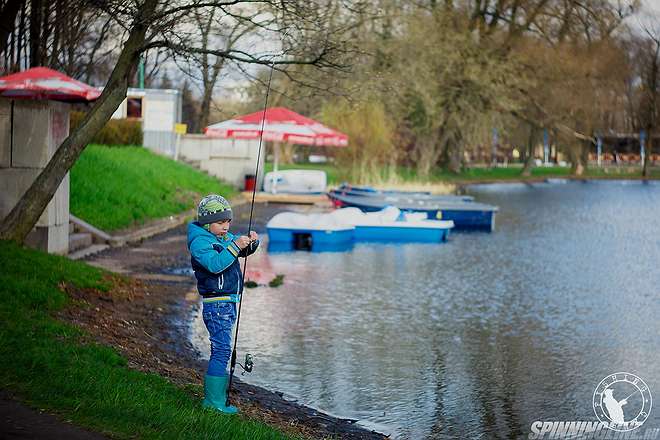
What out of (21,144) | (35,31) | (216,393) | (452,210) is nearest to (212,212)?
(216,393)

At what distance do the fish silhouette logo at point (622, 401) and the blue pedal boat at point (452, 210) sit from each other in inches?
823

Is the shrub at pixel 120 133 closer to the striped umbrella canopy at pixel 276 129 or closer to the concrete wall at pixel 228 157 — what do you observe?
the concrete wall at pixel 228 157

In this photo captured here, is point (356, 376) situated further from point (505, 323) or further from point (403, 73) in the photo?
point (403, 73)

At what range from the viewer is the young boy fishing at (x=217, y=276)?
802cm

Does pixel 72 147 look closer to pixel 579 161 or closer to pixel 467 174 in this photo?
pixel 467 174

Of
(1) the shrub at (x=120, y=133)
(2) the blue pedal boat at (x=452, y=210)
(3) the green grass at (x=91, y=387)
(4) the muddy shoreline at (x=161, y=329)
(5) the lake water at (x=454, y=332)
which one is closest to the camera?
(3) the green grass at (x=91, y=387)

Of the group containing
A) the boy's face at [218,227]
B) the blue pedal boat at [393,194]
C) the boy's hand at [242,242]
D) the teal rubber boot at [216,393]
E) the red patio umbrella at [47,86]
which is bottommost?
the teal rubber boot at [216,393]

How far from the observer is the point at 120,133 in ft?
132

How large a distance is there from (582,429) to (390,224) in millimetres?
19423

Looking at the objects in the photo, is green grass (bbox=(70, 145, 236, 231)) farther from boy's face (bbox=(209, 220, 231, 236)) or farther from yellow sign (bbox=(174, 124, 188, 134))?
boy's face (bbox=(209, 220, 231, 236))

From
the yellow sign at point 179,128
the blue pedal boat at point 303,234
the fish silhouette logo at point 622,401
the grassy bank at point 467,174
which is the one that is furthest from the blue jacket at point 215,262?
the grassy bank at point 467,174

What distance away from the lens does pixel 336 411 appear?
403 inches

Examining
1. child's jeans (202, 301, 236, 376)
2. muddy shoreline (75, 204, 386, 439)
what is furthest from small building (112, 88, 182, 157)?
child's jeans (202, 301, 236, 376)

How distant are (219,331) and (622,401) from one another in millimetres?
5007
